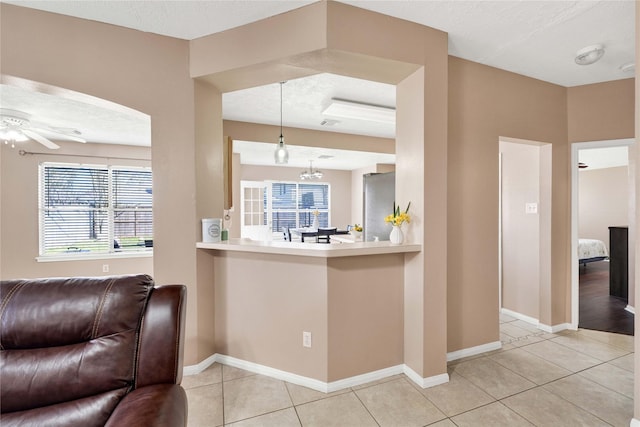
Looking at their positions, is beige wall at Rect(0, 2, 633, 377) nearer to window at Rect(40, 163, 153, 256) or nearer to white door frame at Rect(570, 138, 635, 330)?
white door frame at Rect(570, 138, 635, 330)

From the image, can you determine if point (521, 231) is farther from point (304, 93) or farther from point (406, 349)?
point (304, 93)

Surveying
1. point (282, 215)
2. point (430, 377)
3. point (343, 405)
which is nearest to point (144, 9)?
point (343, 405)

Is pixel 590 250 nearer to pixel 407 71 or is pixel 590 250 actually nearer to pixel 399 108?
pixel 399 108

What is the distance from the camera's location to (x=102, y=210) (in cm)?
522

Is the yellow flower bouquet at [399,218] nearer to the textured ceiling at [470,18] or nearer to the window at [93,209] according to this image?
the textured ceiling at [470,18]

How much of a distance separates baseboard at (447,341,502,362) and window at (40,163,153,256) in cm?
520

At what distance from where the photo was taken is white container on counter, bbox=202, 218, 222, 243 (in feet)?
7.63

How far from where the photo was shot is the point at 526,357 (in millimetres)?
2551

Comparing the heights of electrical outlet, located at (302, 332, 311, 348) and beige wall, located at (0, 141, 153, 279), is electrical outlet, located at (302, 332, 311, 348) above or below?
below

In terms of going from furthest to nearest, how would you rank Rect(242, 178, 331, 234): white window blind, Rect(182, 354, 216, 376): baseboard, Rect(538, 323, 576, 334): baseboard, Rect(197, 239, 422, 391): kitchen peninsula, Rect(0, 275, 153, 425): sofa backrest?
Rect(242, 178, 331, 234): white window blind, Rect(538, 323, 576, 334): baseboard, Rect(182, 354, 216, 376): baseboard, Rect(197, 239, 422, 391): kitchen peninsula, Rect(0, 275, 153, 425): sofa backrest

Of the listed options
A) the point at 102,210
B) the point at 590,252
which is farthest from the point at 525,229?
the point at 102,210

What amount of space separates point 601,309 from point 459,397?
10.3ft

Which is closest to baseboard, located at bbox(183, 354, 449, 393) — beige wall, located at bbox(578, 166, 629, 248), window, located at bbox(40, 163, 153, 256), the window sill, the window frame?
the window frame

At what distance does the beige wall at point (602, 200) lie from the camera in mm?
6863
